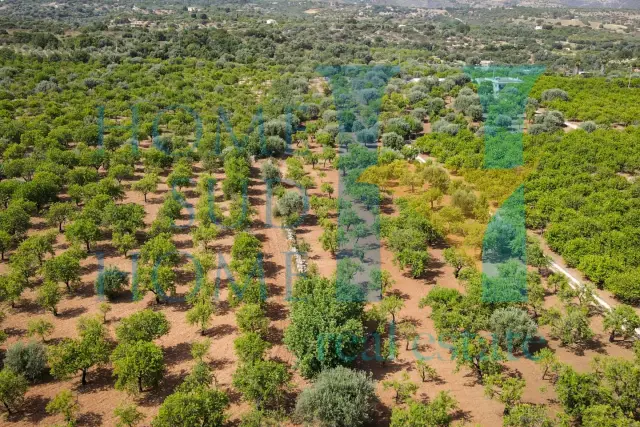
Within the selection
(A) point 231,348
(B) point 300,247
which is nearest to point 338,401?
(A) point 231,348

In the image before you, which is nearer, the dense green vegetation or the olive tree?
the olive tree

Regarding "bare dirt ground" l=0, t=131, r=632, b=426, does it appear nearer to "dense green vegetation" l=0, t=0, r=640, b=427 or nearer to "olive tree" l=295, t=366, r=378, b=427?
"dense green vegetation" l=0, t=0, r=640, b=427

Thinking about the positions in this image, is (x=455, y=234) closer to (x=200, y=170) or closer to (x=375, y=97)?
(x=200, y=170)

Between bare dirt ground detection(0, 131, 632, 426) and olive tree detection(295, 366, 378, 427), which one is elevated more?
olive tree detection(295, 366, 378, 427)

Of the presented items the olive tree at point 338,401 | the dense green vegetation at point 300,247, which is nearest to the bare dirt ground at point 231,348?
the dense green vegetation at point 300,247

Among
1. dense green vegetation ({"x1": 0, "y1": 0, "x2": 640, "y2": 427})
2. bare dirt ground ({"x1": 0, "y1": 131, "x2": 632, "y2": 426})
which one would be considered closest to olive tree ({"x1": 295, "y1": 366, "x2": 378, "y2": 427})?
dense green vegetation ({"x1": 0, "y1": 0, "x2": 640, "y2": 427})

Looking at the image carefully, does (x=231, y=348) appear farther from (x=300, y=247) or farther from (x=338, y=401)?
(x=300, y=247)

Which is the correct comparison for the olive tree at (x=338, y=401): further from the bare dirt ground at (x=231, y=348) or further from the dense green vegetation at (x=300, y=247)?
the bare dirt ground at (x=231, y=348)

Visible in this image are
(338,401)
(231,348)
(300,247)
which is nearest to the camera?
(338,401)
